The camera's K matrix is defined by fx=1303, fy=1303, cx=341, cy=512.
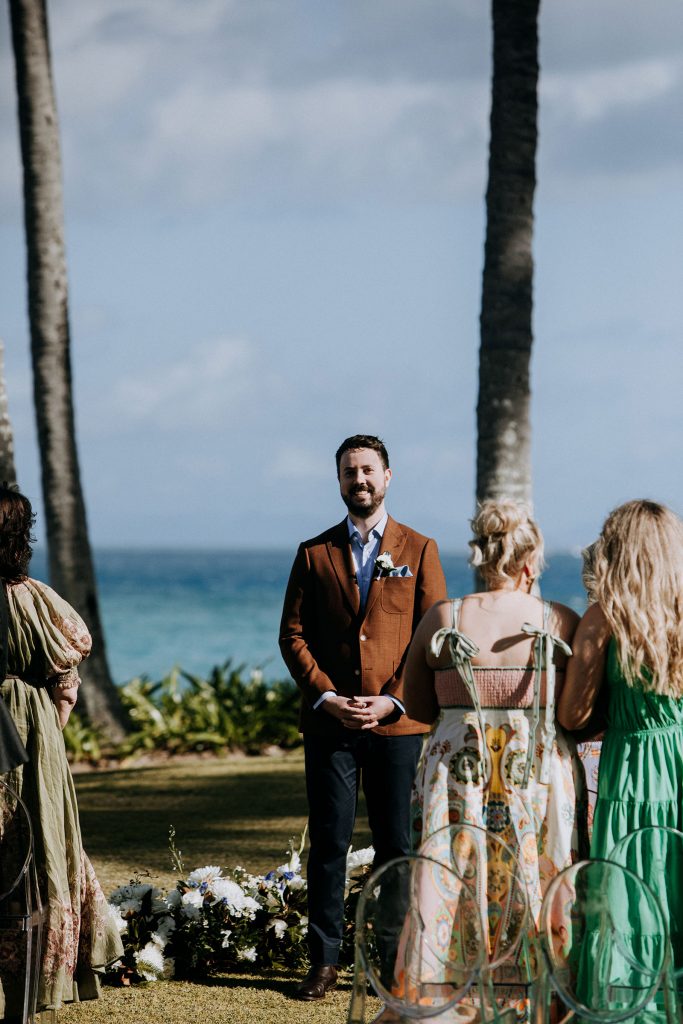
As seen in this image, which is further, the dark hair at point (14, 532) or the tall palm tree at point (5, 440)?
the tall palm tree at point (5, 440)

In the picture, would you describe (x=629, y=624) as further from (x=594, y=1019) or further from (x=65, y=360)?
(x=65, y=360)

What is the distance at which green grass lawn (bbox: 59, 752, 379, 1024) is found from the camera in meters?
4.99

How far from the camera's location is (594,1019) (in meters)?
3.46

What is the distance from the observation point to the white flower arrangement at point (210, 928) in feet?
17.8

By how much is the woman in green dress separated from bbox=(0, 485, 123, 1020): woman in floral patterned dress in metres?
1.98

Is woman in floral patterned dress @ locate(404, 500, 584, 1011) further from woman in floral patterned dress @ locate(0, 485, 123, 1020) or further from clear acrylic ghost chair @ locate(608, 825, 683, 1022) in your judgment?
woman in floral patterned dress @ locate(0, 485, 123, 1020)

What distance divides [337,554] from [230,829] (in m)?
3.86

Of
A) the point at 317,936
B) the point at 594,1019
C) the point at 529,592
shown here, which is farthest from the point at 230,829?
the point at 594,1019

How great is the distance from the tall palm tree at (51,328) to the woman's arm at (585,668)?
855 centimetres

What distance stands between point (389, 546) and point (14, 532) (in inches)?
59.7

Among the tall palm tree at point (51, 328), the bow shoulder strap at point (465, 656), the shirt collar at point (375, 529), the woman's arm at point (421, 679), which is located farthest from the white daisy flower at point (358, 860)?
the tall palm tree at point (51, 328)

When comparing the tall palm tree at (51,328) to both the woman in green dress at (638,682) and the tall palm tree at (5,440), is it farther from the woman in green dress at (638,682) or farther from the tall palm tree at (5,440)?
the woman in green dress at (638,682)

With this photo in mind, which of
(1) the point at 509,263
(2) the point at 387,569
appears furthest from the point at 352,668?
(1) the point at 509,263

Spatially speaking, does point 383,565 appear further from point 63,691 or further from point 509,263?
point 509,263
